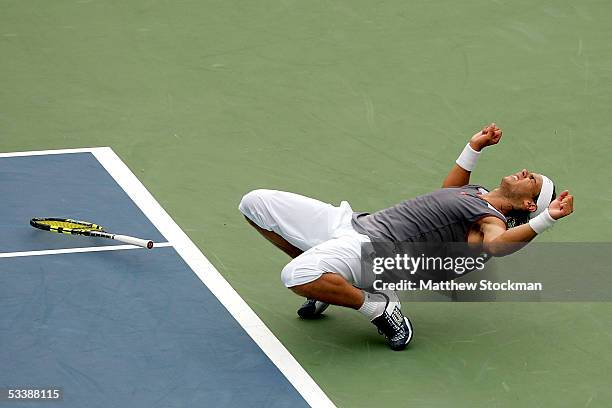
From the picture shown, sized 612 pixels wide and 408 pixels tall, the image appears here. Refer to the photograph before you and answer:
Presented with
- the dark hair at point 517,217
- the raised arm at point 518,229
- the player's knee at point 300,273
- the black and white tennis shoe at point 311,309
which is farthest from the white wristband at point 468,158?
the player's knee at point 300,273

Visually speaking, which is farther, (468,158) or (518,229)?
(468,158)

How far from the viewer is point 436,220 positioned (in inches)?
329

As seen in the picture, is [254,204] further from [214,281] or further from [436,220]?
[436,220]

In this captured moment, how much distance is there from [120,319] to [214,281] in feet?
2.54

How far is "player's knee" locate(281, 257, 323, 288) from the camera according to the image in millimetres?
8016

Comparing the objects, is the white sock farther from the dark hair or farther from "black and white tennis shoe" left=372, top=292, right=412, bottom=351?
the dark hair

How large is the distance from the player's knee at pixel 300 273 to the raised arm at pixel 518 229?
3.38 ft

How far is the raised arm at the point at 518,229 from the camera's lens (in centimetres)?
771

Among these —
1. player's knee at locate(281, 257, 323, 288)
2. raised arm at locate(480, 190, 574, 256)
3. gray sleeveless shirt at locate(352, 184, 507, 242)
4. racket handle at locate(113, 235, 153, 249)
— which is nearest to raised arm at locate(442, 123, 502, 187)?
gray sleeveless shirt at locate(352, 184, 507, 242)

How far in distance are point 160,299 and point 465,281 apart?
1978mm

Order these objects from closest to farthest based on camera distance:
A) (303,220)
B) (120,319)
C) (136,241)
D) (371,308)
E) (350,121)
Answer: (371,308) → (120,319) → (303,220) → (136,241) → (350,121)

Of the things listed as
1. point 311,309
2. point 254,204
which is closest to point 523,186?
point 311,309

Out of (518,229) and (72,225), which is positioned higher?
(518,229)

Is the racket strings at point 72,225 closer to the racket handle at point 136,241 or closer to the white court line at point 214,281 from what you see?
the racket handle at point 136,241
